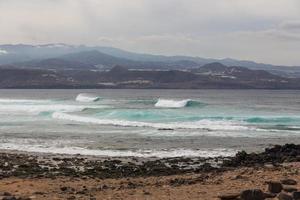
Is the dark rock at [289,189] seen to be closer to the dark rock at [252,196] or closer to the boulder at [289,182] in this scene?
the boulder at [289,182]

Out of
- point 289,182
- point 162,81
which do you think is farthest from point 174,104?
point 162,81

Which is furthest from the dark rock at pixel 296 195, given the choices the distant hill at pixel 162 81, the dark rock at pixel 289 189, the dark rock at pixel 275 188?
the distant hill at pixel 162 81

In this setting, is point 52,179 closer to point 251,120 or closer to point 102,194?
point 102,194

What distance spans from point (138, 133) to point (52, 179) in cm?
1735

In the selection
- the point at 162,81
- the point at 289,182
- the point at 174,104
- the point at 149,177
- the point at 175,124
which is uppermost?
the point at 162,81

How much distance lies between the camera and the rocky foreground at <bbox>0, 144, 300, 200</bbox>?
39.1 ft

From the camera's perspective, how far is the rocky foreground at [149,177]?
1191 centimetres

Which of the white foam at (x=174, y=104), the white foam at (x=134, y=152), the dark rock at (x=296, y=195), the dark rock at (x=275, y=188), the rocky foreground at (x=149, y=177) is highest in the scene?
the dark rock at (x=296, y=195)

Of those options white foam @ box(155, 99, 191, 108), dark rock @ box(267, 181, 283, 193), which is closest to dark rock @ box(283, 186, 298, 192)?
dark rock @ box(267, 181, 283, 193)

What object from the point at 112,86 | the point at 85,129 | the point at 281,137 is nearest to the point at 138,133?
the point at 85,129

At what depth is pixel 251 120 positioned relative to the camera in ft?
147

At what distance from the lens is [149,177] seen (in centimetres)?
1588

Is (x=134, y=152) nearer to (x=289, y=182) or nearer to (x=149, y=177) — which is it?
(x=149, y=177)

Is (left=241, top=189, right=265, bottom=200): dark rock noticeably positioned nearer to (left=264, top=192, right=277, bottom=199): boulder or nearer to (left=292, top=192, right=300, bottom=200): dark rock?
(left=264, top=192, right=277, bottom=199): boulder
